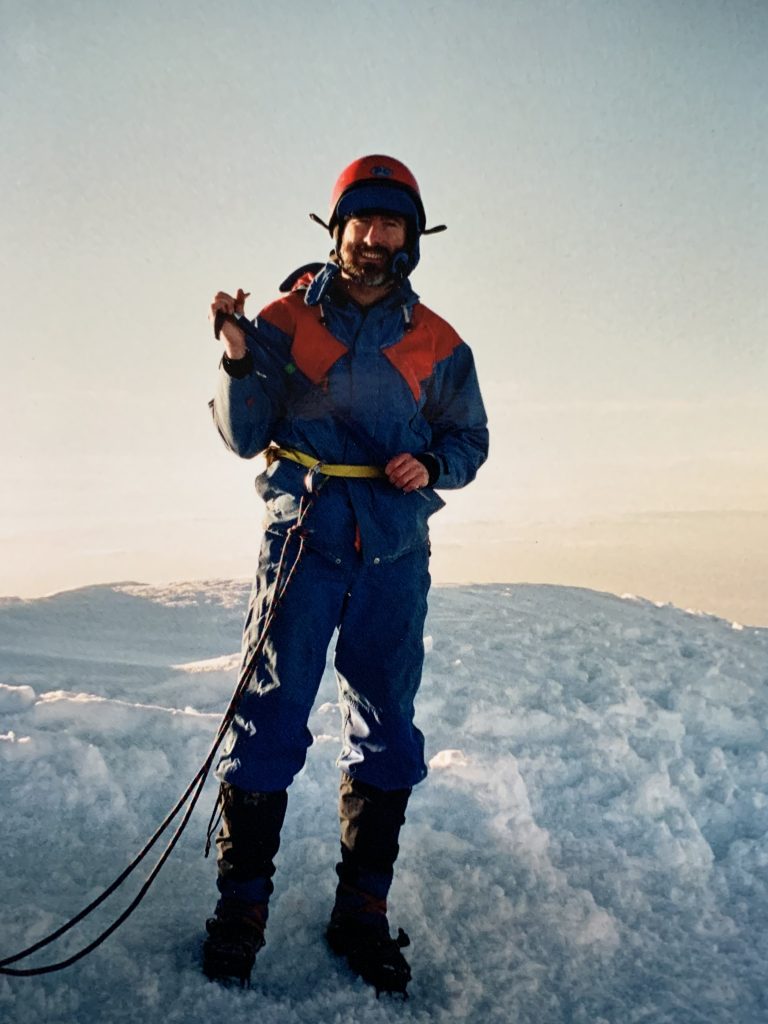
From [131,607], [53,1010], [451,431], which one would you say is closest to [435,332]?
[451,431]

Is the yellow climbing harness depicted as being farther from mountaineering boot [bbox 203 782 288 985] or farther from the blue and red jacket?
mountaineering boot [bbox 203 782 288 985]

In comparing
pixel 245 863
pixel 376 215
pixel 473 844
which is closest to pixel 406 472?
pixel 376 215

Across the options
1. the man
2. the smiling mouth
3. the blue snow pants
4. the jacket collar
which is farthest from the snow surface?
the smiling mouth

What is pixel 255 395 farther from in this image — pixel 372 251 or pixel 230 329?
pixel 372 251

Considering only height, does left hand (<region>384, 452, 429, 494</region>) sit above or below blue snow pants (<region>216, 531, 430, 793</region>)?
above

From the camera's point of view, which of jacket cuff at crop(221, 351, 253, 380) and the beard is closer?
jacket cuff at crop(221, 351, 253, 380)

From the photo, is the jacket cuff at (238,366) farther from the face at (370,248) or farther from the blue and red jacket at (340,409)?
the face at (370,248)

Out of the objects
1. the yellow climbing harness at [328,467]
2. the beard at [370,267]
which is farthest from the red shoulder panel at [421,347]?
the yellow climbing harness at [328,467]
